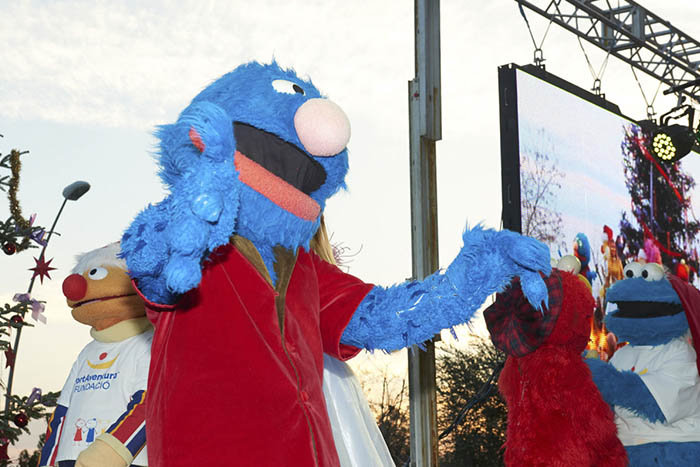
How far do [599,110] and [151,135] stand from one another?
3.41m

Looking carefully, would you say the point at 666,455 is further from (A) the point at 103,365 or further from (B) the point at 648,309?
(A) the point at 103,365

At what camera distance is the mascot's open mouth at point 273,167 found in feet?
3.92

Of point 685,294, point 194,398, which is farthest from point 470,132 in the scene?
point 194,398

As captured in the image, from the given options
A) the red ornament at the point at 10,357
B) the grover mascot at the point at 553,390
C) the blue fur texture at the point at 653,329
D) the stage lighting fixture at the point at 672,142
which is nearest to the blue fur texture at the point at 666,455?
the grover mascot at the point at 553,390

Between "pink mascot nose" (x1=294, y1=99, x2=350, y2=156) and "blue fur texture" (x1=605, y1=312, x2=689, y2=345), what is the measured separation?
6.31 ft

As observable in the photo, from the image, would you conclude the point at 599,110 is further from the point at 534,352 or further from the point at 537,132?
the point at 534,352

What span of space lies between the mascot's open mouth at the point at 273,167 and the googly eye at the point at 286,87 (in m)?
0.09

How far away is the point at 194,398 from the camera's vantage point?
108 cm

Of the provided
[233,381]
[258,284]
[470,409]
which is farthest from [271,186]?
[470,409]

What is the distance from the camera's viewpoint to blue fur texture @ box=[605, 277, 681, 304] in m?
2.79

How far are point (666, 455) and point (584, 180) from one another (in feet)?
5.43

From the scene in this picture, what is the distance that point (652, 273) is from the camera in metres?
2.92

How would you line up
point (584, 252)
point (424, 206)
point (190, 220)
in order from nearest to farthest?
point (190, 220), point (424, 206), point (584, 252)

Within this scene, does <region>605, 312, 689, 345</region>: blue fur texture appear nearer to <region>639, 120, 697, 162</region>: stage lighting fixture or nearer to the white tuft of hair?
the white tuft of hair
